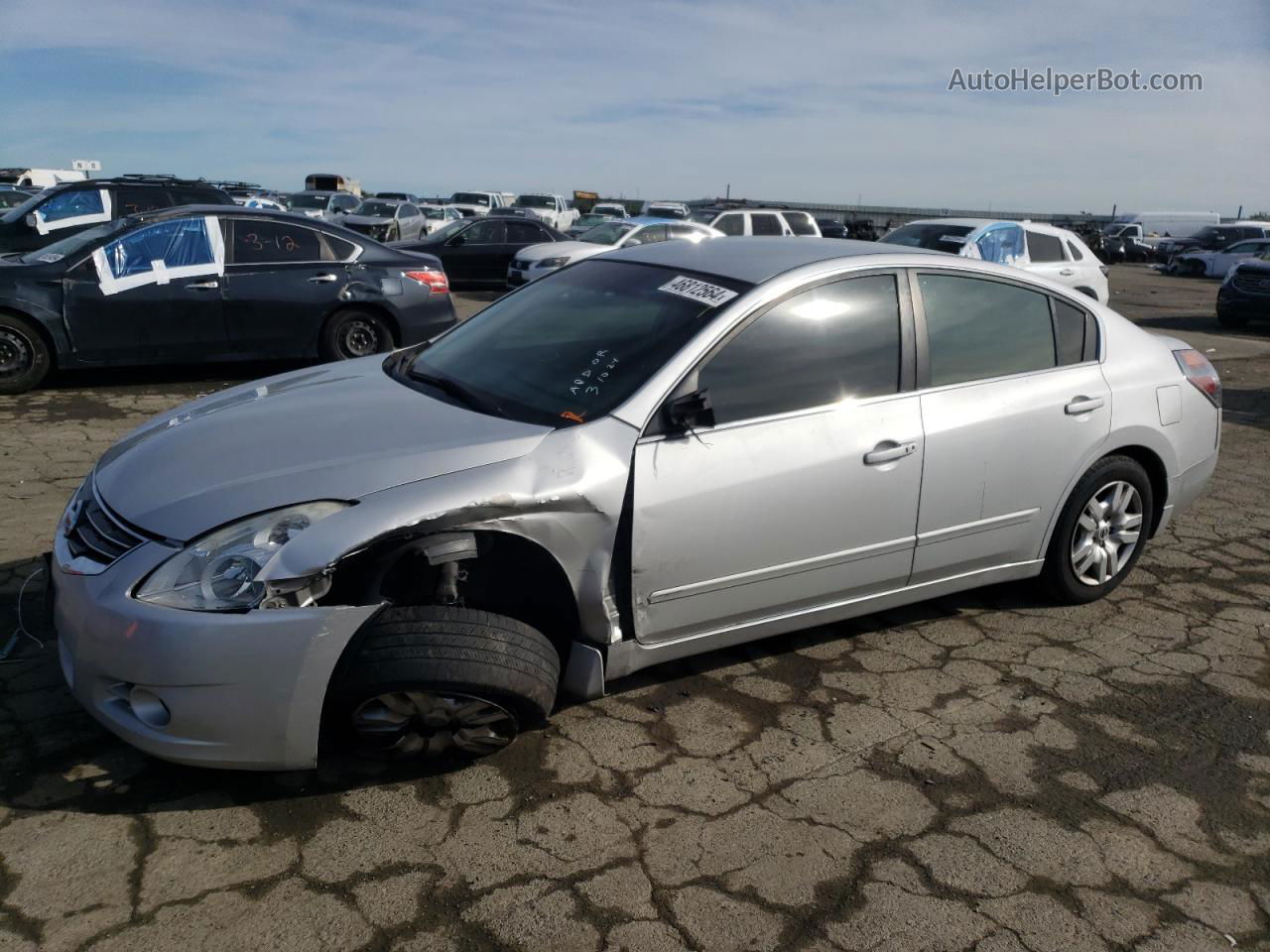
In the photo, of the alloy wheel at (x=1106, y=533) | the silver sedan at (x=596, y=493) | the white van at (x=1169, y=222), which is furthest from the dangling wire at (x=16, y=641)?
the white van at (x=1169, y=222)

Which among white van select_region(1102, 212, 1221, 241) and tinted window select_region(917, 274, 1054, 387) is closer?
tinted window select_region(917, 274, 1054, 387)

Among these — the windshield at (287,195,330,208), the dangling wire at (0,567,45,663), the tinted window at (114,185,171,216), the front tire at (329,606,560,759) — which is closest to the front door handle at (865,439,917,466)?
the front tire at (329,606,560,759)

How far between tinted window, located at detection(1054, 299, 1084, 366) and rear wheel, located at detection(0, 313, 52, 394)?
24.7 feet

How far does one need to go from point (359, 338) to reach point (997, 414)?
6612mm

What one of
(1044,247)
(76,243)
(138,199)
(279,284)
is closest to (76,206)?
(138,199)

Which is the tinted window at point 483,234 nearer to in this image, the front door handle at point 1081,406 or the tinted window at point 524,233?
the tinted window at point 524,233

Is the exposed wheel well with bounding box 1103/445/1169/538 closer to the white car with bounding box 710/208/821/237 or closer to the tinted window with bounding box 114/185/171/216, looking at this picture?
the tinted window with bounding box 114/185/171/216

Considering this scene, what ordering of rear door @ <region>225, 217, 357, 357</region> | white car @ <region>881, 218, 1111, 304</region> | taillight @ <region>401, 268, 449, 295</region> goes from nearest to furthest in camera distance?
1. rear door @ <region>225, 217, 357, 357</region>
2. taillight @ <region>401, 268, 449, 295</region>
3. white car @ <region>881, 218, 1111, 304</region>

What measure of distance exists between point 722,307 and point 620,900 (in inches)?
77.4

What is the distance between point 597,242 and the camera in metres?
17.9

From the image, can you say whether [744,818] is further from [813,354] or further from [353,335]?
[353,335]

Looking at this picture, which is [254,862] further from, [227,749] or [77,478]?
[77,478]

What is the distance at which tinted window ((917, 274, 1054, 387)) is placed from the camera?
397 centimetres

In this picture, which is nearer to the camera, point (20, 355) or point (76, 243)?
point (20, 355)
